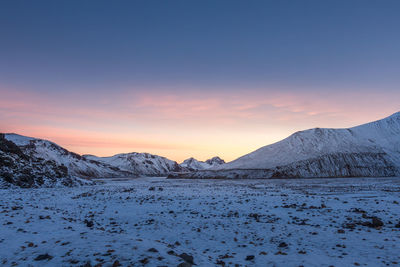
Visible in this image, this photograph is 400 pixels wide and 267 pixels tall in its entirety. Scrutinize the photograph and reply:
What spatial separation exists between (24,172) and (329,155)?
138113mm

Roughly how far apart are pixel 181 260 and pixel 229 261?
260 centimetres

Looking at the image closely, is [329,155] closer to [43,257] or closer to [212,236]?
[212,236]

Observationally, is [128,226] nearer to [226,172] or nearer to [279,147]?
[226,172]

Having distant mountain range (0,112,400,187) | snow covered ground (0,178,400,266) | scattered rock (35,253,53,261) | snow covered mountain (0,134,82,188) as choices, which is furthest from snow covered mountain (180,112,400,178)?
scattered rock (35,253,53,261)

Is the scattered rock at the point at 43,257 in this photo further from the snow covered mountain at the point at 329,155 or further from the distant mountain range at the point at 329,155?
the snow covered mountain at the point at 329,155

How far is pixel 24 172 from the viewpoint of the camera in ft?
191

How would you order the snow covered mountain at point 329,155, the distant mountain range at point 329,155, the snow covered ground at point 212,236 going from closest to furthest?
the snow covered ground at point 212,236
the distant mountain range at point 329,155
the snow covered mountain at point 329,155

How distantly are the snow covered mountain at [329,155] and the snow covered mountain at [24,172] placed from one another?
3451 inches

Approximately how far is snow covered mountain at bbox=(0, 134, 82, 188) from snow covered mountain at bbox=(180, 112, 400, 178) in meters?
87.7

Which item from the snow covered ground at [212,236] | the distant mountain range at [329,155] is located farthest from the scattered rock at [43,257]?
the distant mountain range at [329,155]

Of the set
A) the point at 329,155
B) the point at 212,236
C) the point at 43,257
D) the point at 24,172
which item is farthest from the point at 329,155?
the point at 43,257

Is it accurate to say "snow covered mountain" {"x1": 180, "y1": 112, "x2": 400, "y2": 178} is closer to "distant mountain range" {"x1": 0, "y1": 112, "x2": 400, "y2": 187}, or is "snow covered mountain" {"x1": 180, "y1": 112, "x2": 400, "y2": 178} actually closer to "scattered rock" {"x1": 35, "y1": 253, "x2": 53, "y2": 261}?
"distant mountain range" {"x1": 0, "y1": 112, "x2": 400, "y2": 187}

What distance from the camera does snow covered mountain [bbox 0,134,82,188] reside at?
52.1 metres

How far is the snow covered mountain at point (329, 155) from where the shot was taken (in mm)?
125000
